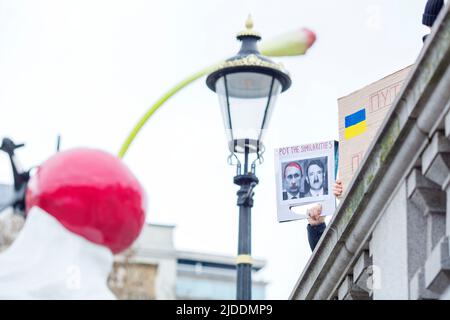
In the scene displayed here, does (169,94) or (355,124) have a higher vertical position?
(355,124)

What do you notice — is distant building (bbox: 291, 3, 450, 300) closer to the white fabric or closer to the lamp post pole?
the lamp post pole

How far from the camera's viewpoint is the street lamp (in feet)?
52.4

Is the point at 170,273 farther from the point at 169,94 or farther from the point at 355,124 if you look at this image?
the point at 169,94

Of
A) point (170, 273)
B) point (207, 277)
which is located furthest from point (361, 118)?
point (207, 277)

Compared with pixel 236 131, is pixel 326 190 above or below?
above

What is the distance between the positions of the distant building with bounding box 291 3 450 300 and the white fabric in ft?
12.2

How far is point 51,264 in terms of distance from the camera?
12.7 meters

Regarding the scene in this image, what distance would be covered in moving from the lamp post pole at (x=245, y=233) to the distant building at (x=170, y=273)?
73.2ft

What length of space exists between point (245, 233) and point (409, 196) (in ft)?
5.06

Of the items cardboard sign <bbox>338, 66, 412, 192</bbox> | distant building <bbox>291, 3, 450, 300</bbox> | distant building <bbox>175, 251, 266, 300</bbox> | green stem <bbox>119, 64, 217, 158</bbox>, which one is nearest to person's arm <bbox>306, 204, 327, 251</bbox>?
cardboard sign <bbox>338, 66, 412, 192</bbox>
